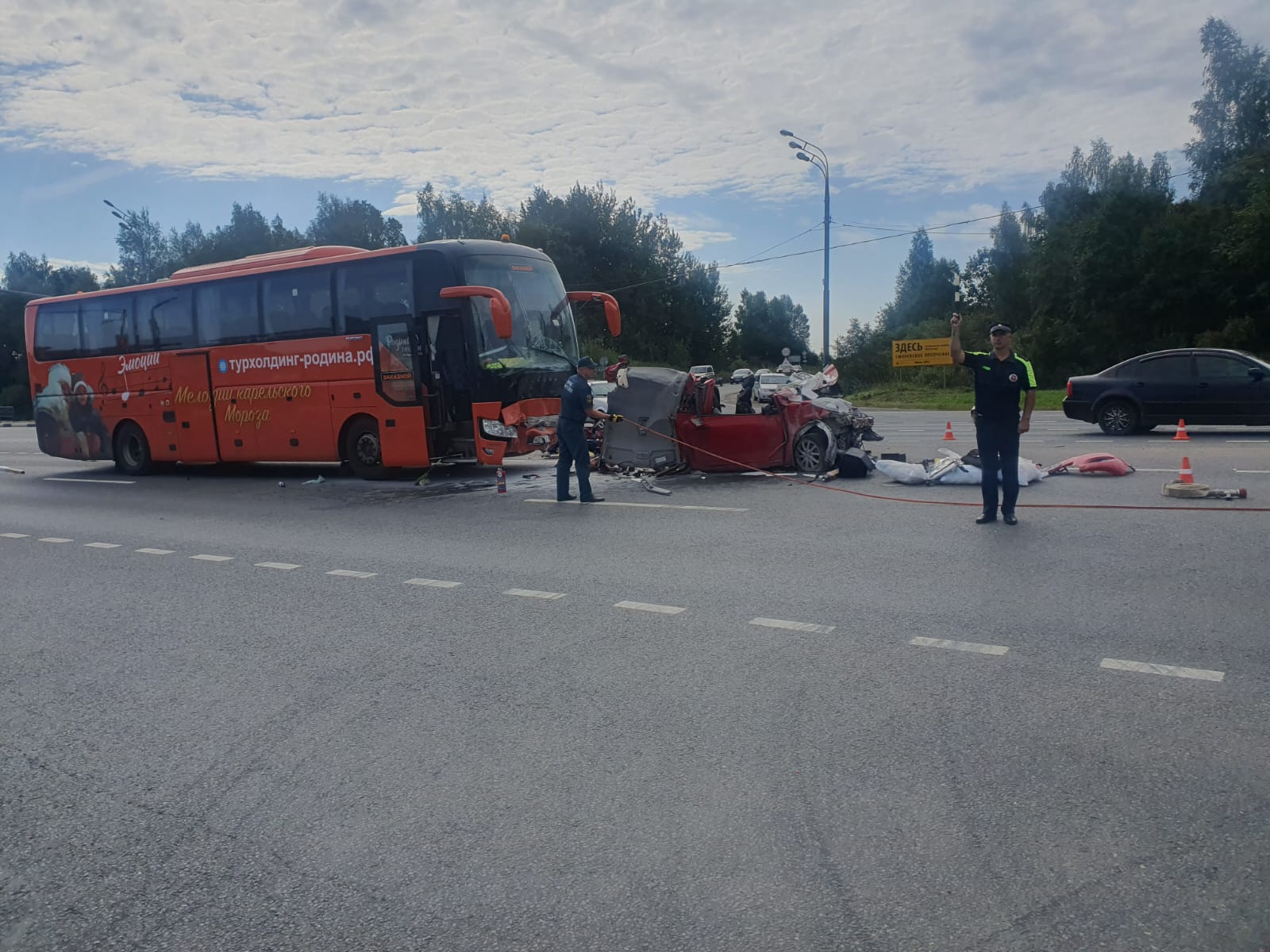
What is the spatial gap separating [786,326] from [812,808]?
130 meters

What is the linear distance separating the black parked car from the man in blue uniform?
1052 cm

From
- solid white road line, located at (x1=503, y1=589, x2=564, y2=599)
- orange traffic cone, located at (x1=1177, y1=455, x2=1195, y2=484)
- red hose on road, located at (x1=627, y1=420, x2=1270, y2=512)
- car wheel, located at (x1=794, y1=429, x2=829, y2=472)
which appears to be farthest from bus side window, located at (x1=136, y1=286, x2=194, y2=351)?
orange traffic cone, located at (x1=1177, y1=455, x2=1195, y2=484)

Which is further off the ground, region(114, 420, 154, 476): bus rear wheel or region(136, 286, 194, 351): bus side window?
region(136, 286, 194, 351): bus side window

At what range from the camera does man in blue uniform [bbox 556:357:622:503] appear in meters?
12.1

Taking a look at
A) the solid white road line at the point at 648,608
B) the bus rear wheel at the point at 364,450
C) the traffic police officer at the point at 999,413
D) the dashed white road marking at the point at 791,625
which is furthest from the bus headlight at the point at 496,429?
the dashed white road marking at the point at 791,625

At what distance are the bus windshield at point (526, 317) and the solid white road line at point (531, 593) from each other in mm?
7355

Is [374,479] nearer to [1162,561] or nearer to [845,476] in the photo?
[845,476]

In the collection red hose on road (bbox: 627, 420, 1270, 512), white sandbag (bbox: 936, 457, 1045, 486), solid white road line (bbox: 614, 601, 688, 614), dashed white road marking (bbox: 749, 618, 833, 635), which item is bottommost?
solid white road line (bbox: 614, 601, 688, 614)

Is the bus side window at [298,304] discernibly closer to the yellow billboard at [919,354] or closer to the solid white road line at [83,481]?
the solid white road line at [83,481]

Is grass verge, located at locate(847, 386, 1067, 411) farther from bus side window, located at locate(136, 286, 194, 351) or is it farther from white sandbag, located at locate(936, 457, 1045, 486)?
bus side window, located at locate(136, 286, 194, 351)

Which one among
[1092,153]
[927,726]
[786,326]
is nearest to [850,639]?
[927,726]

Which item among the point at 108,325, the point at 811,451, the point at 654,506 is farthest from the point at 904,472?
the point at 108,325

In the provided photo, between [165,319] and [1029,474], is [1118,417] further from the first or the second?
[165,319]

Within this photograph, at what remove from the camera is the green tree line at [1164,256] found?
146 ft
